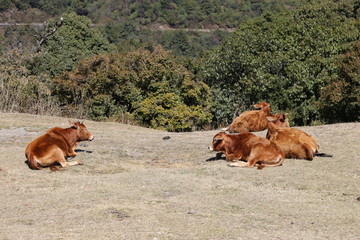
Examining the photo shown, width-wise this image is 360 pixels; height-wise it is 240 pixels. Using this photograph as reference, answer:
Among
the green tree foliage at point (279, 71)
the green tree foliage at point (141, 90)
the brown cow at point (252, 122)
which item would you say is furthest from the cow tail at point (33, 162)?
the green tree foliage at point (279, 71)

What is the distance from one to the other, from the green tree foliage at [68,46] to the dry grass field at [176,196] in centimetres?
3098

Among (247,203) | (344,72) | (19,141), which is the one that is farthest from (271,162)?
(344,72)

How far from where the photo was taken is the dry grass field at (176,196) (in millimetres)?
7637

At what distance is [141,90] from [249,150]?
80.7ft

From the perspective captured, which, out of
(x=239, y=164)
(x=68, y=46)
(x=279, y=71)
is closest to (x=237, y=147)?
(x=239, y=164)

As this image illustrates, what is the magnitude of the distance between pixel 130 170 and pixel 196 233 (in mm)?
5203

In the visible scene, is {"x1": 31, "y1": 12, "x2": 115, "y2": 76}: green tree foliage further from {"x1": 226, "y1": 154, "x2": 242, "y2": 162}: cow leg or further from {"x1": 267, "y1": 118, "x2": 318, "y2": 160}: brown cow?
{"x1": 267, "y1": 118, "x2": 318, "y2": 160}: brown cow

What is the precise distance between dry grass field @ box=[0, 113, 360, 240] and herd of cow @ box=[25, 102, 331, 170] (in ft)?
0.76

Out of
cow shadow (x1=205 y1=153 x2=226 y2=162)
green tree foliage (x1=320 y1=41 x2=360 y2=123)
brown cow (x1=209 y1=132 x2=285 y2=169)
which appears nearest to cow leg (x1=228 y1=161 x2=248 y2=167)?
brown cow (x1=209 y1=132 x2=285 y2=169)

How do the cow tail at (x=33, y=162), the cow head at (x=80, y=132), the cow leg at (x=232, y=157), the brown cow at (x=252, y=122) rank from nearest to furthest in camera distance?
1. the cow tail at (x=33, y=162)
2. the cow leg at (x=232, y=157)
3. the cow head at (x=80, y=132)
4. the brown cow at (x=252, y=122)

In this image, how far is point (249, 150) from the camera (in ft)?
38.8

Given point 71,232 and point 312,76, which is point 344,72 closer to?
point 312,76

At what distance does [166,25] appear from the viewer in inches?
5832

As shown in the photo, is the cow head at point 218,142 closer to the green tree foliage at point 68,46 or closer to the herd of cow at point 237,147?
the herd of cow at point 237,147
